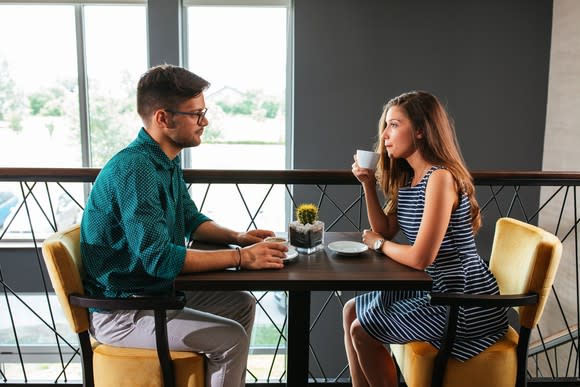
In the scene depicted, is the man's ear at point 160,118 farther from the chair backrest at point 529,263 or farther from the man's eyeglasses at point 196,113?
the chair backrest at point 529,263

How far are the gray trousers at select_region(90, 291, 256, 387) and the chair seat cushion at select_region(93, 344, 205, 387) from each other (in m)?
0.02

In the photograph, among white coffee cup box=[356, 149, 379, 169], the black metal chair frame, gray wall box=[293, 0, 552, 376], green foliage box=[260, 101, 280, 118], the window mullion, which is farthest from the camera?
green foliage box=[260, 101, 280, 118]

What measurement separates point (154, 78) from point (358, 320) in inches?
41.0

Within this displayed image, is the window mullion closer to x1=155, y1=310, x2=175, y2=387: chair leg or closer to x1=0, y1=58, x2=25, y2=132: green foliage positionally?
x1=0, y1=58, x2=25, y2=132: green foliage

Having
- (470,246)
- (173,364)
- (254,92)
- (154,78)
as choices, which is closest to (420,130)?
(470,246)

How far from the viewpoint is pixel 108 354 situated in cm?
163

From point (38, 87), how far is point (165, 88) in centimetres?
479

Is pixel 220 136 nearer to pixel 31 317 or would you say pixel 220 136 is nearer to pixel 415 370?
pixel 31 317

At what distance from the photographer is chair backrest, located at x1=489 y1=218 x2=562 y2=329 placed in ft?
5.52

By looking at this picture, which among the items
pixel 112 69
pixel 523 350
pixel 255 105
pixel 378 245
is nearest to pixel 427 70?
pixel 255 105

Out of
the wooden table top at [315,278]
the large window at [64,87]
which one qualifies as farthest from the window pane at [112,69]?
the wooden table top at [315,278]

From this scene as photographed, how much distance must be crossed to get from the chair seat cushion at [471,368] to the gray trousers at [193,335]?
0.55 metres

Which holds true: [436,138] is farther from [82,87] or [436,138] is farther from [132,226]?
[82,87]

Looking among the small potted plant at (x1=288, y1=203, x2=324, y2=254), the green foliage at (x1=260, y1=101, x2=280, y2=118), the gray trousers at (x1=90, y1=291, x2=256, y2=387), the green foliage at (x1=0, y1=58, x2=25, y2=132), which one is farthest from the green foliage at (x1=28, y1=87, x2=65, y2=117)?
the small potted plant at (x1=288, y1=203, x2=324, y2=254)
